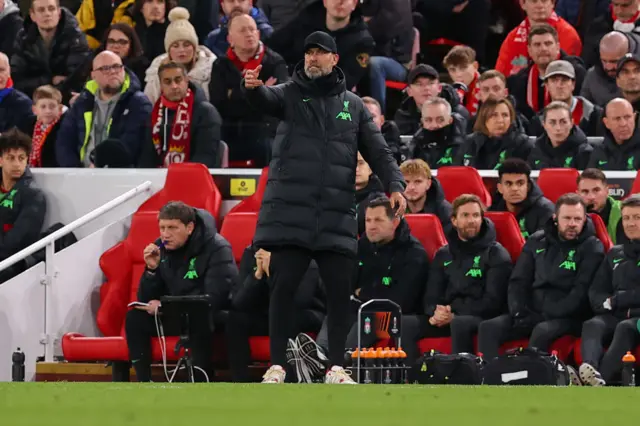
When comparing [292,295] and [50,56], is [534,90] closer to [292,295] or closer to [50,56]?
[50,56]

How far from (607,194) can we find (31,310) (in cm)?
429

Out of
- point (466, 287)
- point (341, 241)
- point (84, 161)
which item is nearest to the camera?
point (341, 241)

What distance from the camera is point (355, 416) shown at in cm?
614

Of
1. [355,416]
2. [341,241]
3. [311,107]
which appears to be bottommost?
[355,416]

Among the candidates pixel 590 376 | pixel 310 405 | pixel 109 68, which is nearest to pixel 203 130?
pixel 109 68

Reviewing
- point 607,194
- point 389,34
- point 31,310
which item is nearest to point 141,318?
point 31,310

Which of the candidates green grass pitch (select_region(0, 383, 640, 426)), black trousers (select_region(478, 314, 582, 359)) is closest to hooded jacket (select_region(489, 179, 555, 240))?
black trousers (select_region(478, 314, 582, 359))

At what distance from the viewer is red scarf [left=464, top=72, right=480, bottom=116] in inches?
547

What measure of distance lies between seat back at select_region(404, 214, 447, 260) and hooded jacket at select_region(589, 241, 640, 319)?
4.32 feet

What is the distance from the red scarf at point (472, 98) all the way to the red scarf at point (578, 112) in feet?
2.99

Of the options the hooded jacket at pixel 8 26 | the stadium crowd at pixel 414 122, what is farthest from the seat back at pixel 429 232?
the hooded jacket at pixel 8 26

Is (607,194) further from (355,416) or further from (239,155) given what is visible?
(355,416)

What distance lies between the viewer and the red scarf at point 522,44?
14523 mm

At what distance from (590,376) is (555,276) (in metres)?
0.96
